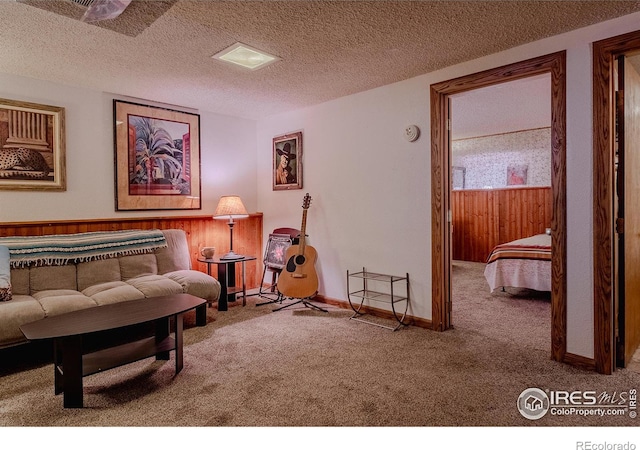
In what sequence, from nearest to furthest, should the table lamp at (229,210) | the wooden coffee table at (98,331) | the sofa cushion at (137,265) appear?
the wooden coffee table at (98,331) < the sofa cushion at (137,265) < the table lamp at (229,210)

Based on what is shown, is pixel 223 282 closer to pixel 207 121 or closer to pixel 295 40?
pixel 207 121

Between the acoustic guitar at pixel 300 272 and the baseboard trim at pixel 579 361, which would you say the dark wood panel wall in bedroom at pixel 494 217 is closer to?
the acoustic guitar at pixel 300 272

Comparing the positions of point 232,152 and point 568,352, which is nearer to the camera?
point 568,352

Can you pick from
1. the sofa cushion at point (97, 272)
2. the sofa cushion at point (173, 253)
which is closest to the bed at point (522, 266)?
the sofa cushion at point (173, 253)

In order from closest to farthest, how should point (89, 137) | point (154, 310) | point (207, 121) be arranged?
point (154, 310) → point (89, 137) → point (207, 121)

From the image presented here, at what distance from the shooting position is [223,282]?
398 centimetres

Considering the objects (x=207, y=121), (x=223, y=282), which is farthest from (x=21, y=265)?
(x=207, y=121)

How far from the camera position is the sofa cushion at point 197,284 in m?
3.45

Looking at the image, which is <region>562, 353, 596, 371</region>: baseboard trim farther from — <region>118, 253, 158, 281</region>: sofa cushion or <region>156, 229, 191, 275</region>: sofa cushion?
<region>118, 253, 158, 281</region>: sofa cushion

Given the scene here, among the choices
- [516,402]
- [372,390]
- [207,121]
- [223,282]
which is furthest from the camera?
[207,121]

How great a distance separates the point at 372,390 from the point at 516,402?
0.76m

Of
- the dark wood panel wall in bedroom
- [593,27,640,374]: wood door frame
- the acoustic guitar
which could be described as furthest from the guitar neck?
the dark wood panel wall in bedroom

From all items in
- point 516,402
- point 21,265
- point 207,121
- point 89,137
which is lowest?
point 516,402

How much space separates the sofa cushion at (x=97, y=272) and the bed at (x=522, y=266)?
3971 millimetres
